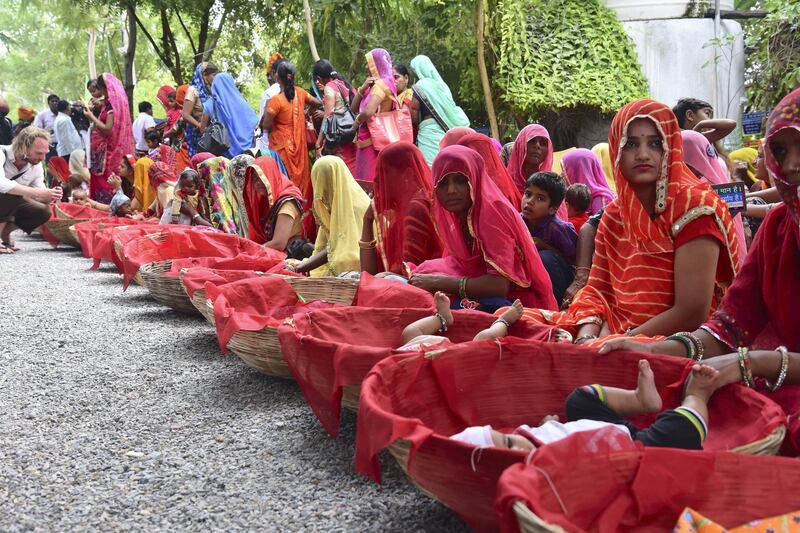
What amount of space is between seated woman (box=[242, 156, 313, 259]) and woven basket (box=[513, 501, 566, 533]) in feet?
14.3

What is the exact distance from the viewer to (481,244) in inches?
A: 133

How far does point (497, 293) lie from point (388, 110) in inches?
136

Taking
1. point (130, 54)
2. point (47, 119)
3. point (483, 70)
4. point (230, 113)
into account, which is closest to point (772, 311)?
point (483, 70)

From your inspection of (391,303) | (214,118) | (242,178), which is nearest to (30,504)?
(391,303)

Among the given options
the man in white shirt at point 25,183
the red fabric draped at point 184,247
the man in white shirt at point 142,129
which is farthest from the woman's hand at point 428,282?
the man in white shirt at point 142,129

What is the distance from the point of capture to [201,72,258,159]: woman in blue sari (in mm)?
7996

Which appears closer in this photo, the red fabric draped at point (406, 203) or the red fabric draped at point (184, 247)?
the red fabric draped at point (406, 203)

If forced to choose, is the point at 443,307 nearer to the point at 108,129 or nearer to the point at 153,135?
the point at 108,129

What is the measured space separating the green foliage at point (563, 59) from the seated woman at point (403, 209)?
415 cm

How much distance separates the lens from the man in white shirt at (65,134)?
11312 millimetres

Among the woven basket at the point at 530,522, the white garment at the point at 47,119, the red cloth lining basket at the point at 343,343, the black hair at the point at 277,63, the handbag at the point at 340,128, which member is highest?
the black hair at the point at 277,63

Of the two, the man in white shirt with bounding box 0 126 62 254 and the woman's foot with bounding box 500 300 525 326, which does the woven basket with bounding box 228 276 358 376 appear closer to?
the woman's foot with bounding box 500 300 525 326

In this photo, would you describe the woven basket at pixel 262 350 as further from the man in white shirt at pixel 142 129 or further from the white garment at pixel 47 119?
the white garment at pixel 47 119

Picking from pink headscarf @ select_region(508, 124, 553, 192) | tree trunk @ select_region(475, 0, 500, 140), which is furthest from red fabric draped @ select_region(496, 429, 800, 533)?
tree trunk @ select_region(475, 0, 500, 140)
